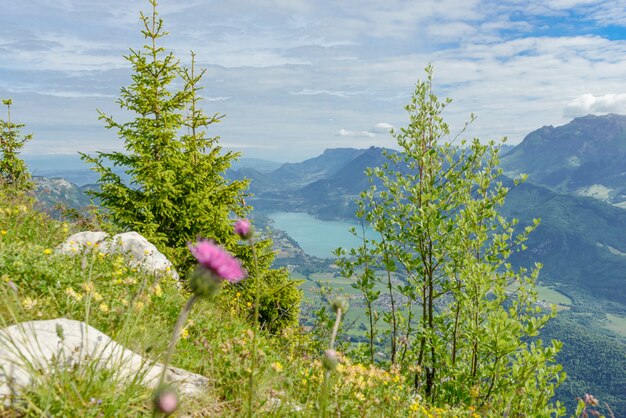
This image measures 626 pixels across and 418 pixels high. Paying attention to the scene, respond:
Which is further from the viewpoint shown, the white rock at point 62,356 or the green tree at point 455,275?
the green tree at point 455,275

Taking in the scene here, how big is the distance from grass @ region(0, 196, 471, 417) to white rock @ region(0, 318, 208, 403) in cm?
8

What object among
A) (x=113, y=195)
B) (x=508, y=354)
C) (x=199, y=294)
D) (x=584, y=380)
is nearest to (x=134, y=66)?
(x=113, y=195)

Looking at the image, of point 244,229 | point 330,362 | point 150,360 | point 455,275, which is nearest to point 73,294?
point 150,360

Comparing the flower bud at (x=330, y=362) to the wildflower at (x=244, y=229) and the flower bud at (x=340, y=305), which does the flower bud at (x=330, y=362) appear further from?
the wildflower at (x=244, y=229)

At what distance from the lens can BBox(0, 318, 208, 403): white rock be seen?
9.17 feet

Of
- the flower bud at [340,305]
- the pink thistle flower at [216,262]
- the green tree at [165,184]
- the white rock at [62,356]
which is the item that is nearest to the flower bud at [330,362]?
the flower bud at [340,305]

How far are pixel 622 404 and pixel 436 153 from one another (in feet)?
714

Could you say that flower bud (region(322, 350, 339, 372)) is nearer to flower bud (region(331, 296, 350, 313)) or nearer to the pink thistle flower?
flower bud (region(331, 296, 350, 313))

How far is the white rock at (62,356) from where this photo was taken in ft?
9.17

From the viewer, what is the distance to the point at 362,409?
4168 millimetres

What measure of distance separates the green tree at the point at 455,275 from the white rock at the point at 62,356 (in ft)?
13.0

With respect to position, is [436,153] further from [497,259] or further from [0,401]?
[0,401]

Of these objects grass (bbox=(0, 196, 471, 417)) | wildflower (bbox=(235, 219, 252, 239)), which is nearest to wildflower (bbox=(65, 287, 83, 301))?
grass (bbox=(0, 196, 471, 417))

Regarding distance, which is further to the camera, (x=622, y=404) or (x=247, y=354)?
(x=622, y=404)
